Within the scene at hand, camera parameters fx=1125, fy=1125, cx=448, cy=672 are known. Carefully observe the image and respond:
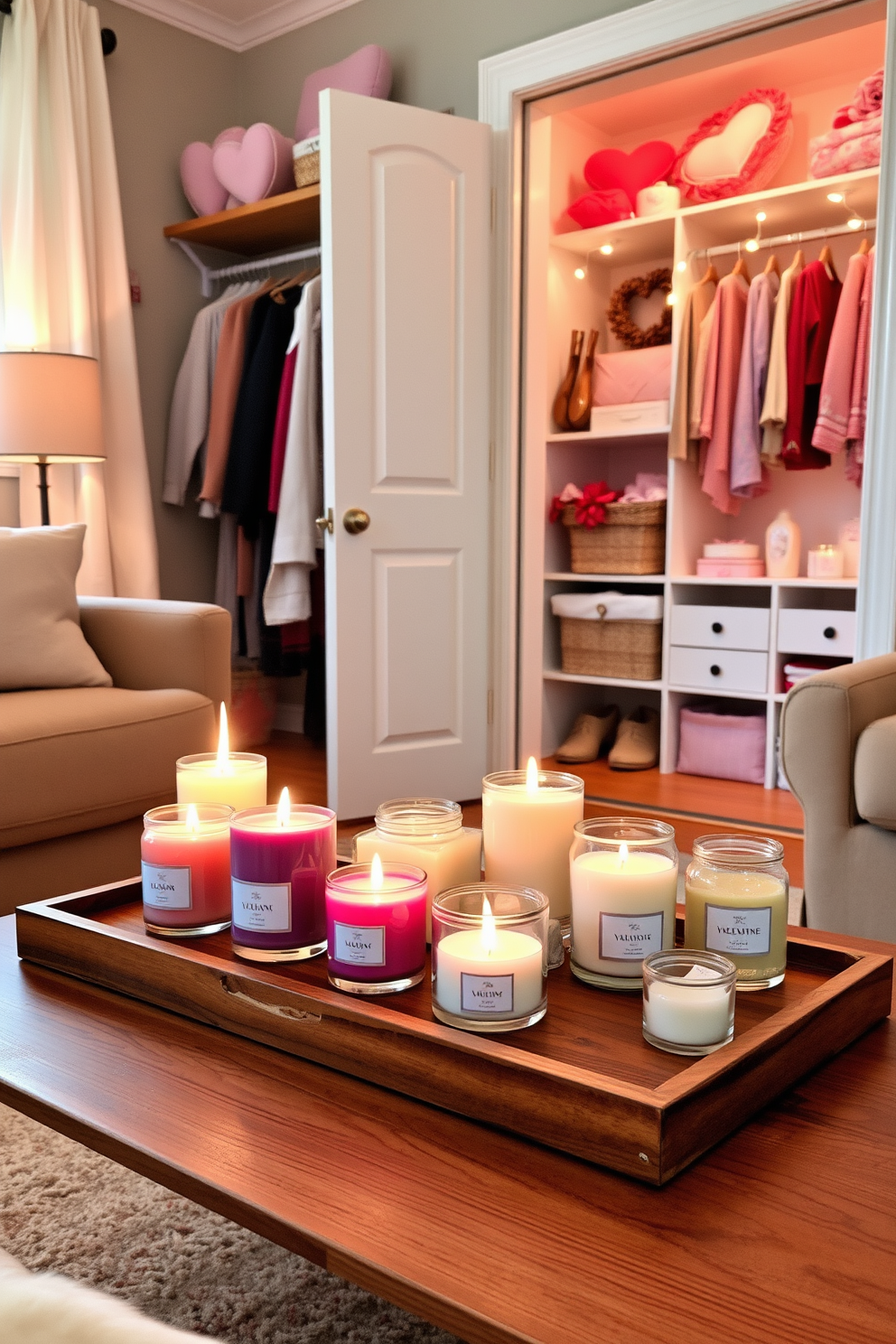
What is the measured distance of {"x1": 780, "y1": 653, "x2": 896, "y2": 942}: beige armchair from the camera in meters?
1.90

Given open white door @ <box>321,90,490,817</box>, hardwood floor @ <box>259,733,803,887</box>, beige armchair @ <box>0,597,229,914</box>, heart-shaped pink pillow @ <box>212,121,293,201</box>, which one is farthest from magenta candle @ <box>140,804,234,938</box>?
heart-shaped pink pillow @ <box>212,121,293,201</box>

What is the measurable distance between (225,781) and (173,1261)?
531 mm

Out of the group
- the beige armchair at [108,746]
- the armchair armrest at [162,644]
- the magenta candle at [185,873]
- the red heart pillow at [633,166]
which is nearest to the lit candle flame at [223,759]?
the magenta candle at [185,873]

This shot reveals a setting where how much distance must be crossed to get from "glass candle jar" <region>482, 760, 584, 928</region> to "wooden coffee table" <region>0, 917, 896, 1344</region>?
0.89 ft

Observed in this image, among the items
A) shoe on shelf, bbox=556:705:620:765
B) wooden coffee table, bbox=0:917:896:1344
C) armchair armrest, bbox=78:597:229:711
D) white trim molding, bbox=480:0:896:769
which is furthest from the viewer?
shoe on shelf, bbox=556:705:620:765

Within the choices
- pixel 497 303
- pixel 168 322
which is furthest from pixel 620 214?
pixel 168 322

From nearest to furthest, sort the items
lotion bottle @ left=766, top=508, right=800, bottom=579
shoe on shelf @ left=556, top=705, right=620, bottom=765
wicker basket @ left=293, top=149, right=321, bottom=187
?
wicker basket @ left=293, top=149, right=321, bottom=187 < lotion bottle @ left=766, top=508, right=800, bottom=579 < shoe on shelf @ left=556, top=705, right=620, bottom=765

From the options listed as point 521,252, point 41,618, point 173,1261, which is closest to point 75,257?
point 521,252

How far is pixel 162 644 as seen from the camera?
2566 millimetres

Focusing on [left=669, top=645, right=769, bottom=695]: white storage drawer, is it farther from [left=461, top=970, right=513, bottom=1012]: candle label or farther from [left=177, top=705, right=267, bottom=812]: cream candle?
[left=461, top=970, right=513, bottom=1012]: candle label

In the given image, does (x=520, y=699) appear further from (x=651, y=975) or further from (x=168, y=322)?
(x=651, y=975)

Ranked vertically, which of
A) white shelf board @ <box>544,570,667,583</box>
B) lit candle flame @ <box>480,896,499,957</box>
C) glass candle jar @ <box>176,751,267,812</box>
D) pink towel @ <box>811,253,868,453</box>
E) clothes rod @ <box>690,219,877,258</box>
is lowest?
lit candle flame @ <box>480,896,499,957</box>

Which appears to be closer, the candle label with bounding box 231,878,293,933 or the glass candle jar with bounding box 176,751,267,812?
the candle label with bounding box 231,878,293,933

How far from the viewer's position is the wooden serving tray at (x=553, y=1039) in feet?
2.40
